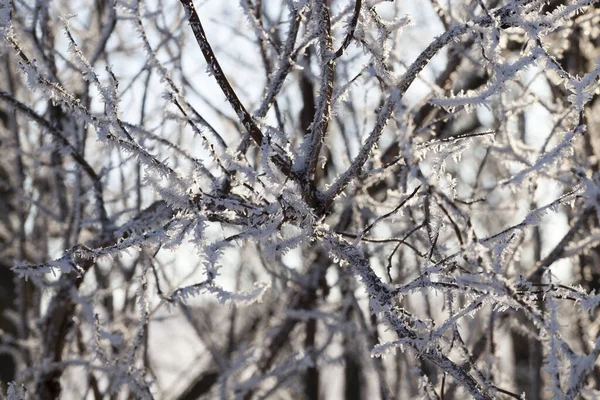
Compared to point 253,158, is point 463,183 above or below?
above

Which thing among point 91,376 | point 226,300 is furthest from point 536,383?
point 226,300

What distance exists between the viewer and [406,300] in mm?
3176

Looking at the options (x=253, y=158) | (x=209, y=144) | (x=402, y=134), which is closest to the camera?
(x=402, y=134)

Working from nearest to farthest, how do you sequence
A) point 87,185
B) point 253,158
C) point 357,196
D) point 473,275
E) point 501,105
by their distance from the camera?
point 473,275 < point 501,105 < point 357,196 < point 253,158 < point 87,185

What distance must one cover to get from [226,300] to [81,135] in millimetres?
1598

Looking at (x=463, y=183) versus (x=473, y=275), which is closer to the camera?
(x=473, y=275)

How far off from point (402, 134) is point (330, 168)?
287cm

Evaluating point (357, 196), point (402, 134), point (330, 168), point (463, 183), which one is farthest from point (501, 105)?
point (463, 183)

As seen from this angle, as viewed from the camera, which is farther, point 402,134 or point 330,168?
point 330,168

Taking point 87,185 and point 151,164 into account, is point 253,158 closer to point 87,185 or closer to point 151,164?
point 87,185

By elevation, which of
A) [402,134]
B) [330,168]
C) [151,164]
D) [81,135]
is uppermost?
[330,168]

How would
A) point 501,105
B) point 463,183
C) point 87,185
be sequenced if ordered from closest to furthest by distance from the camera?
1. point 501,105
2. point 87,185
3. point 463,183

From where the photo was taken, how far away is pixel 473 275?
43.3 inches

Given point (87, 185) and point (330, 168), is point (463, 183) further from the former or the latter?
point (87, 185)
